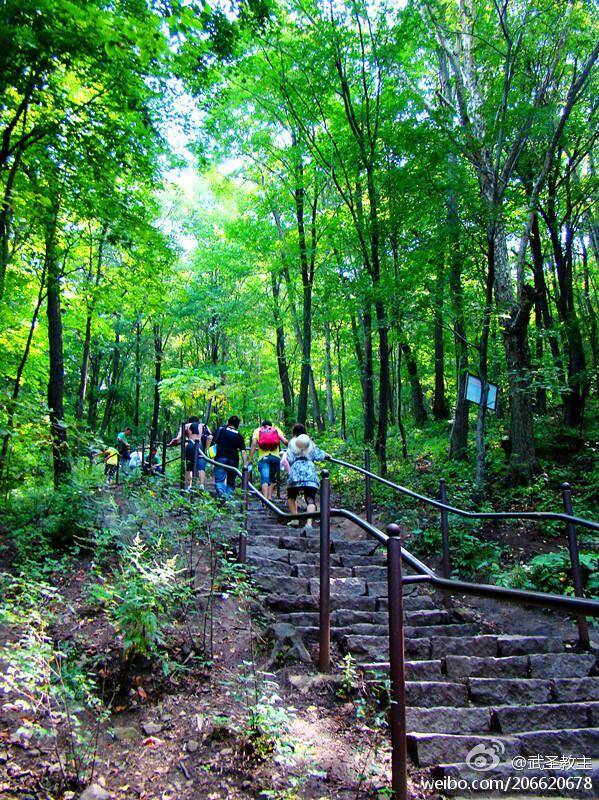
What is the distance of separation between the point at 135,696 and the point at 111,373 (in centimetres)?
2910

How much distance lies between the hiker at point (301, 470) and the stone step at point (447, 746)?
4047 millimetres

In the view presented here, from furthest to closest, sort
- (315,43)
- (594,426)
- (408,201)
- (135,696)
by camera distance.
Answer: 1. (594,426)
2. (315,43)
3. (408,201)
4. (135,696)

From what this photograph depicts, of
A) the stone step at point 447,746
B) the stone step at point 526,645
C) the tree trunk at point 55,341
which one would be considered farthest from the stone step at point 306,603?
the tree trunk at point 55,341

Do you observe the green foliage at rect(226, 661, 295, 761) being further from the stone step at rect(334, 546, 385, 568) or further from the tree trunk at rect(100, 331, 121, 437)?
the tree trunk at rect(100, 331, 121, 437)

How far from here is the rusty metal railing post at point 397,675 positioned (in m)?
2.15

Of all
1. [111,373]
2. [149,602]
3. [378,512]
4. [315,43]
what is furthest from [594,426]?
[111,373]

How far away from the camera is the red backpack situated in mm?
8477

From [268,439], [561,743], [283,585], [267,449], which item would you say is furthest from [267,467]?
[561,743]

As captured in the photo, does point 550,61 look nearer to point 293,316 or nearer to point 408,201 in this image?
point 408,201

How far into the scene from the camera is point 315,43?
366 inches

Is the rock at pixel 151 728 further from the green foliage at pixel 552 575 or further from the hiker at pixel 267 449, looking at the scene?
the hiker at pixel 267 449

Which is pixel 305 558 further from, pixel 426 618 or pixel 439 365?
pixel 439 365

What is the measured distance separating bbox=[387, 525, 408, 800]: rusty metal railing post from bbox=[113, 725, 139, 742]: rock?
1524mm

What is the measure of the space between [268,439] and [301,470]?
6.01ft
